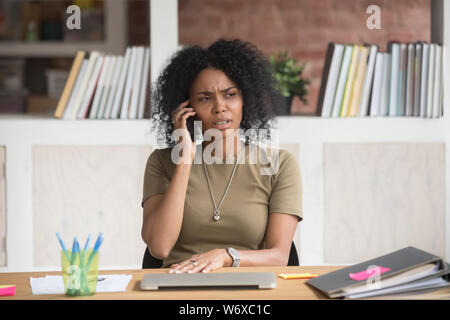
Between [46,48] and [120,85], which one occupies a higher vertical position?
[46,48]

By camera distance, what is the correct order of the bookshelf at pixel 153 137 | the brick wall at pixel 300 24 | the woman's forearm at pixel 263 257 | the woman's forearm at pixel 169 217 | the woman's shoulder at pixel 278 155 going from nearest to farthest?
the woman's forearm at pixel 263 257 < the woman's forearm at pixel 169 217 < the woman's shoulder at pixel 278 155 < the bookshelf at pixel 153 137 < the brick wall at pixel 300 24

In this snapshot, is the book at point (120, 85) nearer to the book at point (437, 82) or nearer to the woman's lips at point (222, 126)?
the woman's lips at point (222, 126)

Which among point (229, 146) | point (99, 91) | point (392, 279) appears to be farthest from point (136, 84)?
point (392, 279)

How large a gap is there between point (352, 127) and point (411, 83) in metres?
0.31

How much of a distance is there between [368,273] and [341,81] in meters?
1.50

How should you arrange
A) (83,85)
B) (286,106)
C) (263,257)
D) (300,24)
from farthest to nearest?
(300,24), (286,106), (83,85), (263,257)

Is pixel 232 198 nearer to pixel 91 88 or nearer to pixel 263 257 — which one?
pixel 263 257

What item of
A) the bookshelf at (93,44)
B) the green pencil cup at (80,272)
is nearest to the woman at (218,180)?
the green pencil cup at (80,272)

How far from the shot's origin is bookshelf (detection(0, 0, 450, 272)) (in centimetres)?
256

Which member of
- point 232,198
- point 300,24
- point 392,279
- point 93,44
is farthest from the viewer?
point 93,44

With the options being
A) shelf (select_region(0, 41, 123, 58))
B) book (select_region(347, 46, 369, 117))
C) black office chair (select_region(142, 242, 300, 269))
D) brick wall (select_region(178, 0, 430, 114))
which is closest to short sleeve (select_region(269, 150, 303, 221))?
black office chair (select_region(142, 242, 300, 269))

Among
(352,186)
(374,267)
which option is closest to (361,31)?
(352,186)

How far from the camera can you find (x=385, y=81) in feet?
8.59

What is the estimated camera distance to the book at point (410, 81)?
8.54ft
